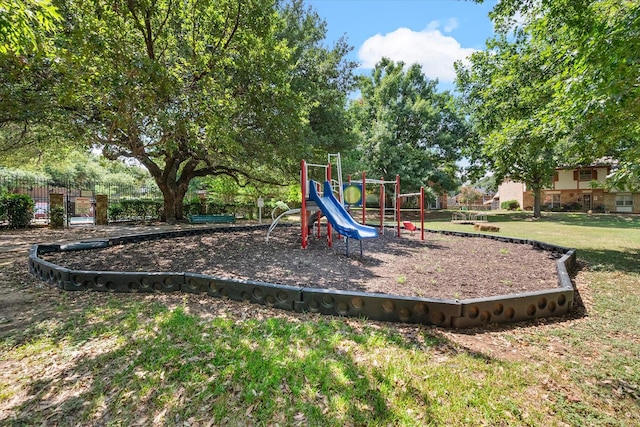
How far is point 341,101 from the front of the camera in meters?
16.1

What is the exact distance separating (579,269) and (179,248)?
9.10 meters

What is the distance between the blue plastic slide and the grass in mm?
3386

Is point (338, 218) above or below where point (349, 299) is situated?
above

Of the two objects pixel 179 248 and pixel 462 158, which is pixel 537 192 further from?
pixel 179 248

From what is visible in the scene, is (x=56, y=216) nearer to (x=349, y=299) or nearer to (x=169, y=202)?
(x=169, y=202)

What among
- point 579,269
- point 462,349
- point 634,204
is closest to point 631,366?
point 462,349

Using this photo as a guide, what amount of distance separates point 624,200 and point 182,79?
39.7 m

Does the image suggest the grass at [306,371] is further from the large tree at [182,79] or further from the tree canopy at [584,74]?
the large tree at [182,79]

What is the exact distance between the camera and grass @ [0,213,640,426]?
2051 millimetres

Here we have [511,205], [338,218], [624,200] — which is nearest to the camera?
[338,218]

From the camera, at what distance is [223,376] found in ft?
7.81

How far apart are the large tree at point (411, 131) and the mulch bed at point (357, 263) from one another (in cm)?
1571

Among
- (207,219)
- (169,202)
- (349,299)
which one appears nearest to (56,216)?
(169,202)

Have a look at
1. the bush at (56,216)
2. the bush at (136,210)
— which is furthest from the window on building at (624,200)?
the bush at (56,216)
